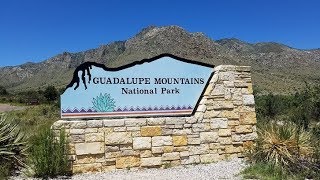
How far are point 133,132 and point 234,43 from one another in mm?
180220

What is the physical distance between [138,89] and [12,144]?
3.42 metres

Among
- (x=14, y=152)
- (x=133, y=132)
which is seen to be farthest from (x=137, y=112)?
(x=14, y=152)

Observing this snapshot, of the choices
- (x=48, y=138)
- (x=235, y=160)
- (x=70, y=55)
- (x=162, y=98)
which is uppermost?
(x=70, y=55)

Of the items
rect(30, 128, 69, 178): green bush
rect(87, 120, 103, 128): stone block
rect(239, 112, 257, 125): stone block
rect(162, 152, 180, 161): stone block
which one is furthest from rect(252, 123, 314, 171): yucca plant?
rect(30, 128, 69, 178): green bush

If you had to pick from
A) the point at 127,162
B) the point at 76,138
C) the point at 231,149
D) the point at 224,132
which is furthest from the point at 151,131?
the point at 231,149

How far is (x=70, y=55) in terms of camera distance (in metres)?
186

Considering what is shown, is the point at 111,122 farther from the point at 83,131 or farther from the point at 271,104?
the point at 271,104

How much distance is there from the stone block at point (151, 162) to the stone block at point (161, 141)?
0.35 metres

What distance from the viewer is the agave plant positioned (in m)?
10.3

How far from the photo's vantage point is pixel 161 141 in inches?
427

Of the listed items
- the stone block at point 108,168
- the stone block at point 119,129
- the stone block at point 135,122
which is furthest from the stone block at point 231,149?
the stone block at point 108,168

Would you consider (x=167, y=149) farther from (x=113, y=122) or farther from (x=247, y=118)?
(x=247, y=118)

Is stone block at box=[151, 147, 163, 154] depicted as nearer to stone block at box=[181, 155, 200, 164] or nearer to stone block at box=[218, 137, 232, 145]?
stone block at box=[181, 155, 200, 164]

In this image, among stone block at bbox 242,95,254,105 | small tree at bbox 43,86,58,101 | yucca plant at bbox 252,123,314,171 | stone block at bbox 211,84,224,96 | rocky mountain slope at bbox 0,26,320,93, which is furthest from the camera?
rocky mountain slope at bbox 0,26,320,93
